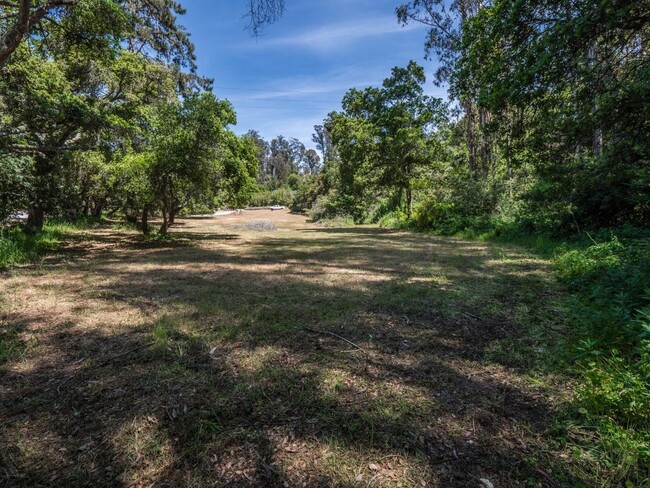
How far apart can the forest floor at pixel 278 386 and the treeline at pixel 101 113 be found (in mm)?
4877

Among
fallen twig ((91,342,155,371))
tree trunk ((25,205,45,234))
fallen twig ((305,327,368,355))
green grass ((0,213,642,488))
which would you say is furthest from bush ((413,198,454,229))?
tree trunk ((25,205,45,234))

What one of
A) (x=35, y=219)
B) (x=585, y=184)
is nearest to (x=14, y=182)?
(x=35, y=219)

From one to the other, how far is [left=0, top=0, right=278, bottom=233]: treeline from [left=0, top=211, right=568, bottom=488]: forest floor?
16.0 feet

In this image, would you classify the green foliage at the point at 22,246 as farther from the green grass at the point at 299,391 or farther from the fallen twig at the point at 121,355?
the fallen twig at the point at 121,355

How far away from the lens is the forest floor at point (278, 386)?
1.74 m

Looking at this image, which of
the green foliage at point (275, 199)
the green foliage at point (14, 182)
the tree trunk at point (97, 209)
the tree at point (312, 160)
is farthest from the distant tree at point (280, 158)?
the green foliage at point (14, 182)

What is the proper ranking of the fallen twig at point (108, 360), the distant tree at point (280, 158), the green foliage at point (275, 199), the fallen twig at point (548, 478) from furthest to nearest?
the distant tree at point (280, 158) → the green foliage at point (275, 199) → the fallen twig at point (108, 360) → the fallen twig at point (548, 478)

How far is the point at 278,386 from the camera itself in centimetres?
245

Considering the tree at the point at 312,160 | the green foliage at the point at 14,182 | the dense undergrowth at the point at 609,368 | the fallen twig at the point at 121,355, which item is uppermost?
the tree at the point at 312,160

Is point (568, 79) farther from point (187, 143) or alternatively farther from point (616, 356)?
point (187, 143)

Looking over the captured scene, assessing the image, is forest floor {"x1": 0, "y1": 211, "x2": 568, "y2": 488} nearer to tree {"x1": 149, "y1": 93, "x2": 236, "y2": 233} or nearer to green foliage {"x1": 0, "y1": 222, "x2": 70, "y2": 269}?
green foliage {"x1": 0, "y1": 222, "x2": 70, "y2": 269}

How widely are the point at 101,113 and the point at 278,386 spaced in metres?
9.33

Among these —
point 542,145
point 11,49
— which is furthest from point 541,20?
point 11,49

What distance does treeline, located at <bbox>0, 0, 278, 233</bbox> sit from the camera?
7.18 metres
